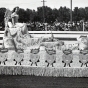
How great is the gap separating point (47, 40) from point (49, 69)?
7514 mm

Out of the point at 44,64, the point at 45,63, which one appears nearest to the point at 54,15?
the point at 45,63

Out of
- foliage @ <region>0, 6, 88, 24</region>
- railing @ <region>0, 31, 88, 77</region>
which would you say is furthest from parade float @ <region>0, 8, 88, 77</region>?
foliage @ <region>0, 6, 88, 24</region>

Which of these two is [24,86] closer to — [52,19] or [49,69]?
[49,69]

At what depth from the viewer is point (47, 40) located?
1538 centimetres

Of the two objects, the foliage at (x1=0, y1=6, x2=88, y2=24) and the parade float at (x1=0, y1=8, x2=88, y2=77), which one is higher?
the foliage at (x1=0, y1=6, x2=88, y2=24)

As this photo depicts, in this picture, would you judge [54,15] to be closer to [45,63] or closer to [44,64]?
[45,63]

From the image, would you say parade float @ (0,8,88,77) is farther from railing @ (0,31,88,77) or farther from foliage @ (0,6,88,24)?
foliage @ (0,6,88,24)

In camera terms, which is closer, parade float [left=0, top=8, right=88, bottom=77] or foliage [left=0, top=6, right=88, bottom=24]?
parade float [left=0, top=8, right=88, bottom=77]

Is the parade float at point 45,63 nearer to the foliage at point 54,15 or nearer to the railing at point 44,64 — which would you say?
the railing at point 44,64

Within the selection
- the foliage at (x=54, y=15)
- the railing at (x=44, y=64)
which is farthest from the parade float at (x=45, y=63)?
the foliage at (x=54, y=15)

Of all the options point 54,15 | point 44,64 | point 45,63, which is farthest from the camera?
point 54,15

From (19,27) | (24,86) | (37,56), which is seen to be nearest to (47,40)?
(19,27)

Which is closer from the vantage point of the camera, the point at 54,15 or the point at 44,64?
the point at 44,64

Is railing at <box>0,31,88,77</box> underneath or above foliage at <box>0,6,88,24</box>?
underneath
